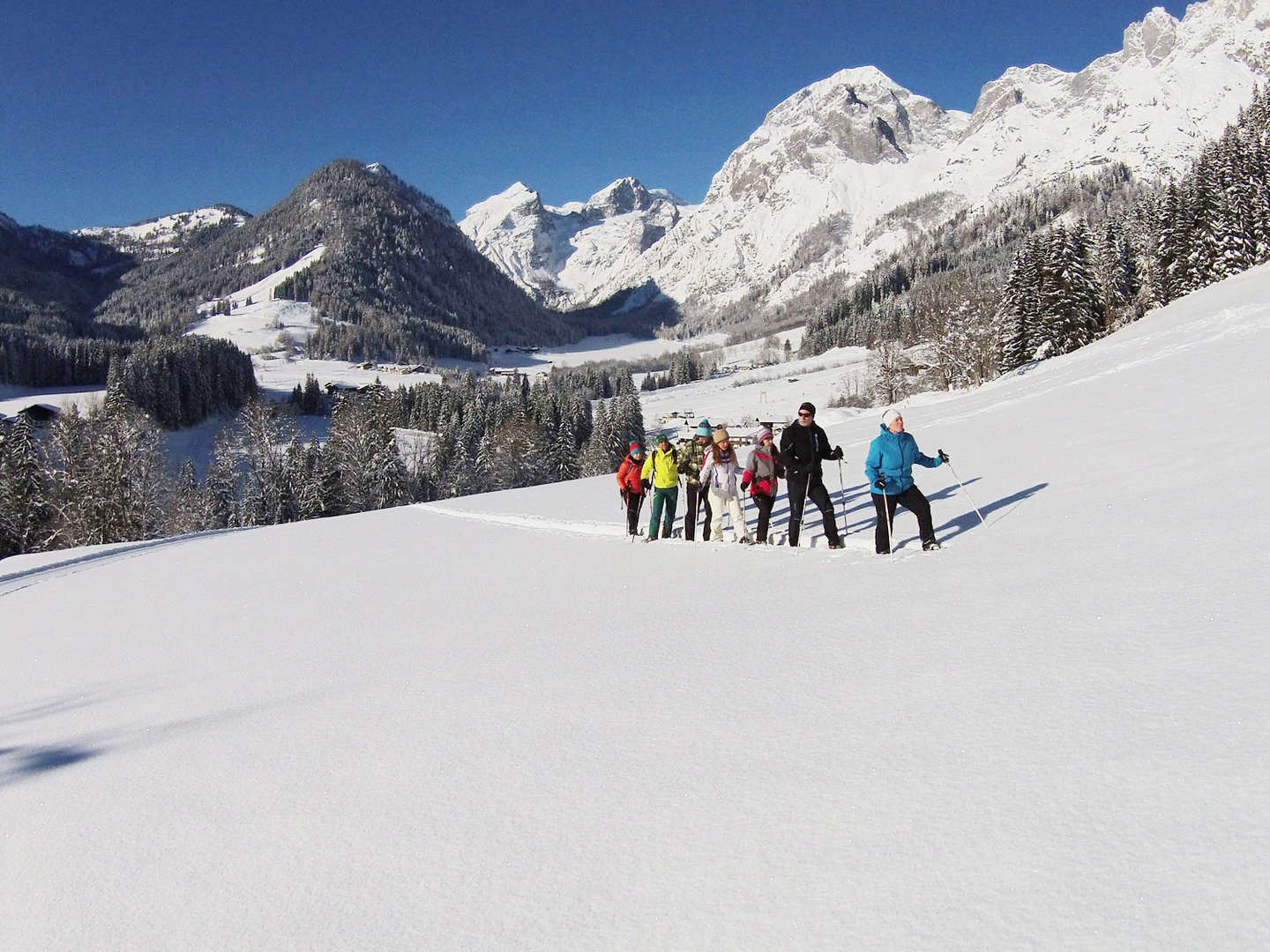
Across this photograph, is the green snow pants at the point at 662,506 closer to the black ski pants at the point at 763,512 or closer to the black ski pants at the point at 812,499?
the black ski pants at the point at 763,512

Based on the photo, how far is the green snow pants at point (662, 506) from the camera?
39.5ft

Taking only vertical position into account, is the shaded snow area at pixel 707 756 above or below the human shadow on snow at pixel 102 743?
above

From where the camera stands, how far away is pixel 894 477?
8.95m

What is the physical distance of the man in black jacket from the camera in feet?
32.3

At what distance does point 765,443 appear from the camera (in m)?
11.2

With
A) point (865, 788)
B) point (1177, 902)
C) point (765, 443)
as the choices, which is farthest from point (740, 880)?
point (765, 443)

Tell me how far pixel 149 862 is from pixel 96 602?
1029 cm

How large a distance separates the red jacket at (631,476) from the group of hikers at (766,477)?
15 mm

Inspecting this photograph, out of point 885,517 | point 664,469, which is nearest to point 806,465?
point 885,517

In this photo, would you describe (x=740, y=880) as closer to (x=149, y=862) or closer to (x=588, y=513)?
(x=149, y=862)

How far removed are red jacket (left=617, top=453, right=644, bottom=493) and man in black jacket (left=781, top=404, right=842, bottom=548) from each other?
3195 mm

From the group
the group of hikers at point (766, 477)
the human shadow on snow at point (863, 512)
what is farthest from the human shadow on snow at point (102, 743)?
the human shadow on snow at point (863, 512)

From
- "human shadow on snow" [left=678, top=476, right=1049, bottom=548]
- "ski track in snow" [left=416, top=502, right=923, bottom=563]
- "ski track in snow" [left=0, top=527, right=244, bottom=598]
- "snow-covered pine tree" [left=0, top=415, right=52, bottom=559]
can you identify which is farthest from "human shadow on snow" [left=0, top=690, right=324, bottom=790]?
"snow-covered pine tree" [left=0, top=415, right=52, bottom=559]

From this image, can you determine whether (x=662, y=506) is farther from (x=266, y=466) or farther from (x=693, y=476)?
(x=266, y=466)
